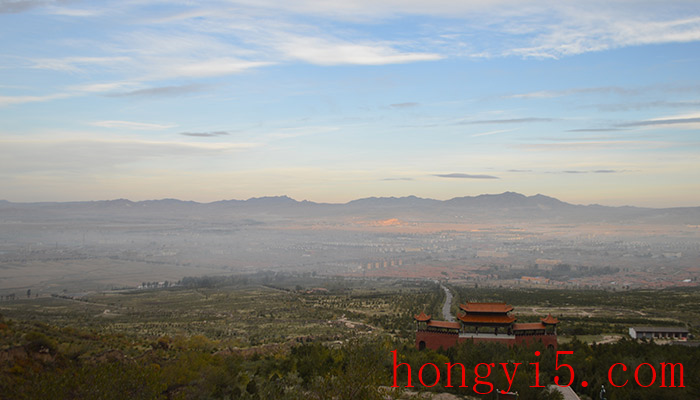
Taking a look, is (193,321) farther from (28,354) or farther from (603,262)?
(603,262)

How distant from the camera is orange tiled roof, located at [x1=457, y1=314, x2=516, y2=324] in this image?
29672mm

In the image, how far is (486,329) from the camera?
30688 mm

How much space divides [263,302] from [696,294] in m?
47.0

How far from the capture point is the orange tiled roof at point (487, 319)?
2967 cm

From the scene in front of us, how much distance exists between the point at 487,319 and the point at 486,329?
1010 millimetres

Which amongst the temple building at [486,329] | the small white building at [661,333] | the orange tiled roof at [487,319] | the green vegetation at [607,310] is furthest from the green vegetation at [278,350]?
the small white building at [661,333]

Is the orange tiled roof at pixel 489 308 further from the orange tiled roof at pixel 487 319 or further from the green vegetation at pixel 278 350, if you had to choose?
the green vegetation at pixel 278 350

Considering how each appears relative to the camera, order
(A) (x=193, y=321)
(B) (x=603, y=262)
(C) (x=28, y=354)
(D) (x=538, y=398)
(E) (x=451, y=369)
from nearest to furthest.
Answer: (D) (x=538, y=398) → (C) (x=28, y=354) → (E) (x=451, y=369) → (A) (x=193, y=321) → (B) (x=603, y=262)

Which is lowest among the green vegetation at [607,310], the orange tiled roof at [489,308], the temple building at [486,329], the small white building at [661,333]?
the green vegetation at [607,310]

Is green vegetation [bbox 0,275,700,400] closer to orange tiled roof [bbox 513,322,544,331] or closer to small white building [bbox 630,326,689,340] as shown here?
orange tiled roof [bbox 513,322,544,331]

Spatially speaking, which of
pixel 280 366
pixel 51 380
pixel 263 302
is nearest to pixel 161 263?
pixel 263 302

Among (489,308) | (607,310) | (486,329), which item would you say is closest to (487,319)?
(489,308)

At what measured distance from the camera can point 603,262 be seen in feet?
413

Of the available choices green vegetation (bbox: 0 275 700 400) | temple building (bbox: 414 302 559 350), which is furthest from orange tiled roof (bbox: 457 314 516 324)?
green vegetation (bbox: 0 275 700 400)
